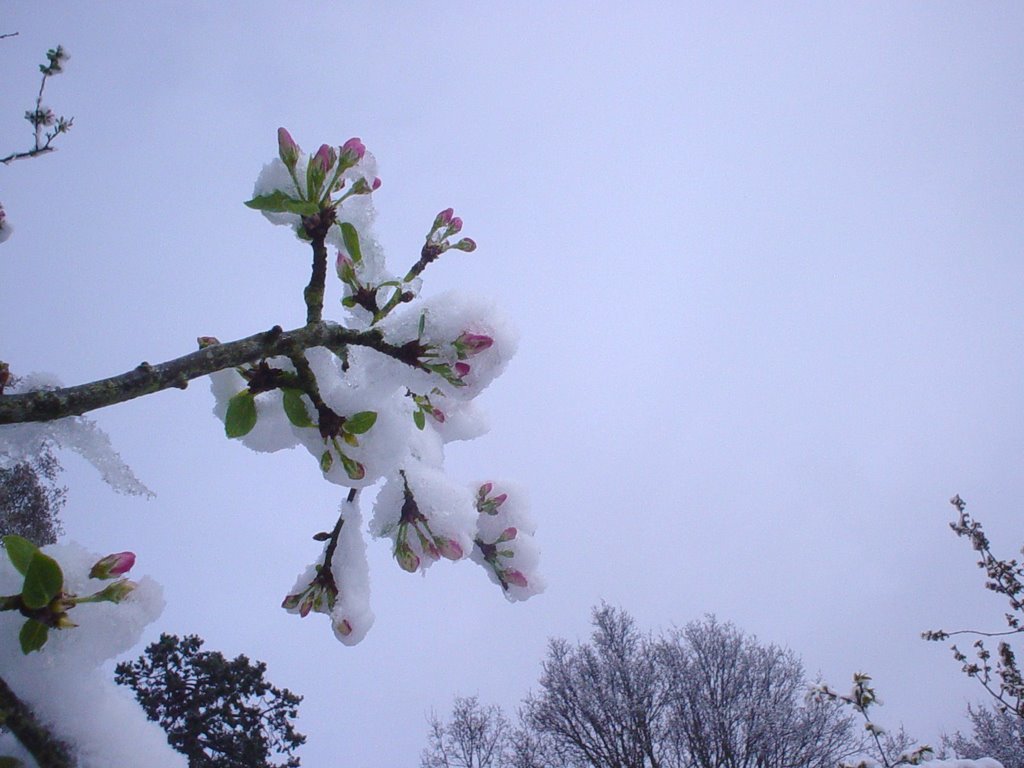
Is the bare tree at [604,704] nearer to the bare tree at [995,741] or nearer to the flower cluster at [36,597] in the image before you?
the bare tree at [995,741]

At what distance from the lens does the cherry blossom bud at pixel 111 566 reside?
2.90 ft

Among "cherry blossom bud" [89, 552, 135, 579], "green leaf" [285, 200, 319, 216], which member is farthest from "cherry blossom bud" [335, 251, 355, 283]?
"cherry blossom bud" [89, 552, 135, 579]

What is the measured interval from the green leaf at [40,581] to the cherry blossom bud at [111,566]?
13 cm

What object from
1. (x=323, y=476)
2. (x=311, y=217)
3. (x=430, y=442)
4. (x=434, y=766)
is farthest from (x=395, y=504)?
(x=434, y=766)

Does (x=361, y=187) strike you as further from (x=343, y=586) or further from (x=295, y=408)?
(x=343, y=586)

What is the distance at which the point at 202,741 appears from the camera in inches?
548

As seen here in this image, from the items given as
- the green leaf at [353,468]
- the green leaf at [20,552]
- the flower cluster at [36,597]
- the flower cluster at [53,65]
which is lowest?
the flower cluster at [36,597]

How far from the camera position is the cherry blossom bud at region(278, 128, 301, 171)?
1073 mm

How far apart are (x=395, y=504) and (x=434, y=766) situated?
77.9 feet

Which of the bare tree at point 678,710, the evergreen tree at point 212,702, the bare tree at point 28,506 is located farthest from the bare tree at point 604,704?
the bare tree at point 28,506

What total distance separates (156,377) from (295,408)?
0.24 metres

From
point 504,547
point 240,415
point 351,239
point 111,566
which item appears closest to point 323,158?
point 351,239

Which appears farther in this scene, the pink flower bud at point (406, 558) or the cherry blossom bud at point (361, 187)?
the pink flower bud at point (406, 558)

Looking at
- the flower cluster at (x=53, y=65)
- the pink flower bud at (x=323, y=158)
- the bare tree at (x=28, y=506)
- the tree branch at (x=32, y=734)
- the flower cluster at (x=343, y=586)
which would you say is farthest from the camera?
the bare tree at (x=28, y=506)
